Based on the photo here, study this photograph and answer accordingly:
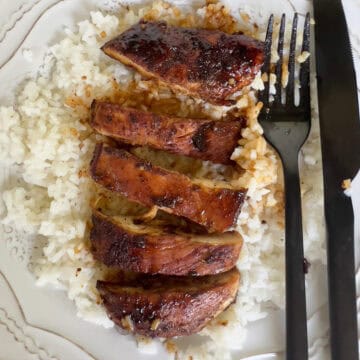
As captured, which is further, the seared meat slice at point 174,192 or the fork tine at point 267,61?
the fork tine at point 267,61

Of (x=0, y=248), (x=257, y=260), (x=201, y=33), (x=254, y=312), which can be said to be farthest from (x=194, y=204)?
(x=0, y=248)

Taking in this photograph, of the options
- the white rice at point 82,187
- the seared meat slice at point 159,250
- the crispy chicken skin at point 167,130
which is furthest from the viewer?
the white rice at point 82,187

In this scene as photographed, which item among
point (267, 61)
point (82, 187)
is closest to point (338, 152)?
point (267, 61)

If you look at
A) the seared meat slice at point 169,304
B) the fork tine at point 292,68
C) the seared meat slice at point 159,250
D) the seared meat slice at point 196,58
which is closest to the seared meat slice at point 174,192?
the seared meat slice at point 159,250

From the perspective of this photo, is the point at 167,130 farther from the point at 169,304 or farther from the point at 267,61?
the point at 169,304

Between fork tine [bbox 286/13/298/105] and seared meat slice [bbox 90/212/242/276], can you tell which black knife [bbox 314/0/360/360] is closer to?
fork tine [bbox 286/13/298/105]

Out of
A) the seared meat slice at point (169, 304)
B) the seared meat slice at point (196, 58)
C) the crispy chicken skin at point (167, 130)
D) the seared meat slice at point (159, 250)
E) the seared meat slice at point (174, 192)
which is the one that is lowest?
the seared meat slice at point (169, 304)

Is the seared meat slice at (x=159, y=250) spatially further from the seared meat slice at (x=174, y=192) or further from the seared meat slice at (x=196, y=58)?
the seared meat slice at (x=196, y=58)

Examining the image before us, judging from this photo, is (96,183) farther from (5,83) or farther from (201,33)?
(201,33)
